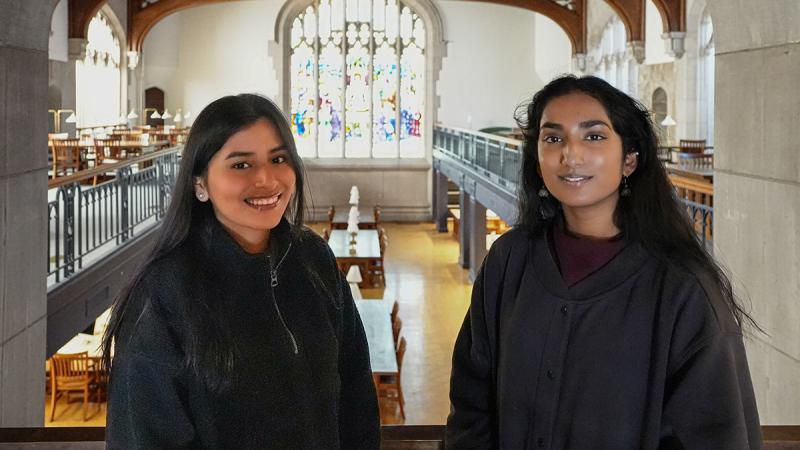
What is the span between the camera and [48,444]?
1.99 m

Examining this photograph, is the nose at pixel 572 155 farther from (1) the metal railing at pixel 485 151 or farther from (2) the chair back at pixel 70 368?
(2) the chair back at pixel 70 368

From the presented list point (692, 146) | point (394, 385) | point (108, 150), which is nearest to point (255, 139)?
point (394, 385)

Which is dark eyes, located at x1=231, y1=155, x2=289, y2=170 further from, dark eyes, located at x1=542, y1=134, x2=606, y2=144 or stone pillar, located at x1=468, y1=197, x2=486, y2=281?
stone pillar, located at x1=468, y1=197, x2=486, y2=281

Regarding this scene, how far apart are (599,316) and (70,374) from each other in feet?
30.6

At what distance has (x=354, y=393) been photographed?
1577 mm

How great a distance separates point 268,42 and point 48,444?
729 inches

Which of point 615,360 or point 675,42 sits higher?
point 675,42

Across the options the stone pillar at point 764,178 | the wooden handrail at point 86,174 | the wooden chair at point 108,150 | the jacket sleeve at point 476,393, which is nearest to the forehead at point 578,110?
the jacket sleeve at point 476,393

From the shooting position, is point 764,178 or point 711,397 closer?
point 711,397

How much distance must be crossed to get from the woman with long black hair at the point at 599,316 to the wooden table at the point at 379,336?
4791 mm

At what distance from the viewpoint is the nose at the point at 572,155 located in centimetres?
152

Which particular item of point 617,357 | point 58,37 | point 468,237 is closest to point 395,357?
point 617,357

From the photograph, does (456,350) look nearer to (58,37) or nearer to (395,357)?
(395,357)

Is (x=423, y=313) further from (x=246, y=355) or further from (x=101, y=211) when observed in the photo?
(x=246, y=355)
